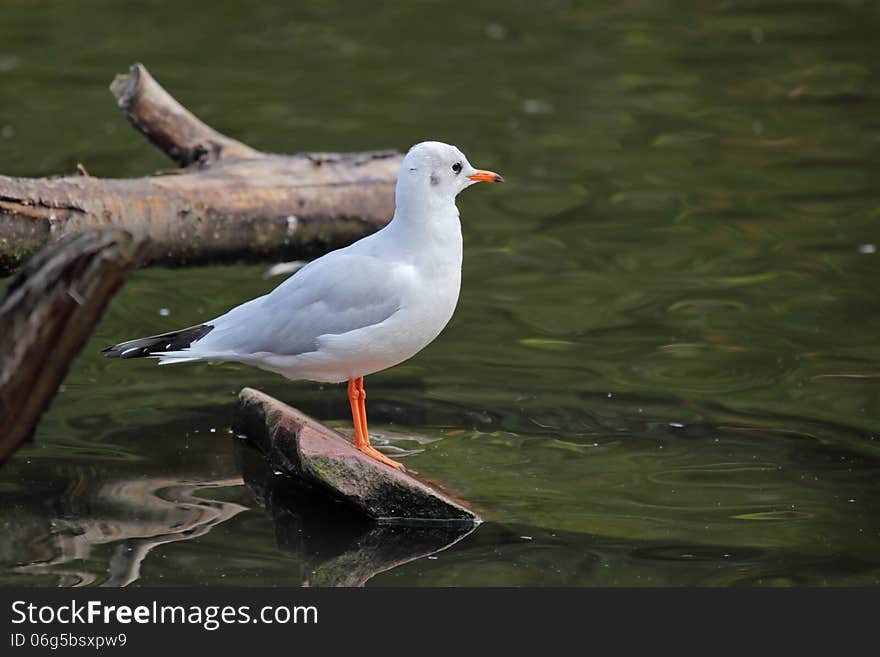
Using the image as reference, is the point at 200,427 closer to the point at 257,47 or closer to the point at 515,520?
the point at 515,520

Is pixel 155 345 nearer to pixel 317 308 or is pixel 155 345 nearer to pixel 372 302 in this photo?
pixel 317 308

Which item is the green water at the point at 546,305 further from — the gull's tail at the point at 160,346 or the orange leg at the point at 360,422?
the gull's tail at the point at 160,346

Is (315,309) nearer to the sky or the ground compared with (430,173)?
nearer to the ground

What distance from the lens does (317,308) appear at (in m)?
4.77

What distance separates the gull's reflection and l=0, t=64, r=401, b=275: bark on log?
5.05 ft

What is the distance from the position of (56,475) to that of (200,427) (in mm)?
615

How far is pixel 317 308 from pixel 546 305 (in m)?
2.27

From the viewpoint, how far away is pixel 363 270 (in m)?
4.72

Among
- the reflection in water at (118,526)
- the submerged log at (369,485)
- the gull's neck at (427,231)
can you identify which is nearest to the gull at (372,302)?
Answer: the gull's neck at (427,231)

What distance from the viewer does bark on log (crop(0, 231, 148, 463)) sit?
122 inches

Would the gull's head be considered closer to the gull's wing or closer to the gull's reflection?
the gull's wing

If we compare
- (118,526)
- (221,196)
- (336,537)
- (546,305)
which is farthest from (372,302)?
(546,305)

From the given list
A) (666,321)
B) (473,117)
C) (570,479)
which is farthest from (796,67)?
(570,479)

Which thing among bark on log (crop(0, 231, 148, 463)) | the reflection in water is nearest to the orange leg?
the reflection in water
